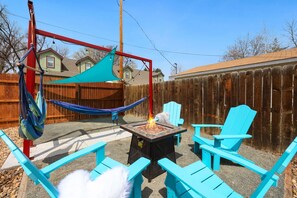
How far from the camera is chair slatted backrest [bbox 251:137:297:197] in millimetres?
984

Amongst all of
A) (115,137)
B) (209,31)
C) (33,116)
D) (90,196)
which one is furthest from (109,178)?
(209,31)

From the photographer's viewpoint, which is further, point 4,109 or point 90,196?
point 4,109

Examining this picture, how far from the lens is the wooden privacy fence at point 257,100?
238cm

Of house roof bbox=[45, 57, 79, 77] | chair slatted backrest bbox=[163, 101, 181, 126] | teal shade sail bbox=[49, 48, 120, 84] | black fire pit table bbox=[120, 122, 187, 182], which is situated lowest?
black fire pit table bbox=[120, 122, 187, 182]

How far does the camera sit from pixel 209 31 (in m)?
8.78

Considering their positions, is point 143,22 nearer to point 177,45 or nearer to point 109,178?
point 177,45

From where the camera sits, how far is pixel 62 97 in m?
5.45

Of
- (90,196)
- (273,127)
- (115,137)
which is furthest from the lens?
(115,137)

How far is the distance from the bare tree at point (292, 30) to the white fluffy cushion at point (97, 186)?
697 inches

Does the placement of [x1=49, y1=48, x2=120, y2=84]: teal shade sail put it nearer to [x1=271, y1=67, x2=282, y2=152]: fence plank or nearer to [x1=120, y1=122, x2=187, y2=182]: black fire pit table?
[x1=120, y1=122, x2=187, y2=182]: black fire pit table

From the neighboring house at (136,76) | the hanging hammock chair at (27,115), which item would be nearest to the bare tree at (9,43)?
the neighboring house at (136,76)

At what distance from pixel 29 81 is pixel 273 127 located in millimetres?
4381

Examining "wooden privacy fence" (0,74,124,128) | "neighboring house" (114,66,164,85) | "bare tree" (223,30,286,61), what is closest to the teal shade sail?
"wooden privacy fence" (0,74,124,128)

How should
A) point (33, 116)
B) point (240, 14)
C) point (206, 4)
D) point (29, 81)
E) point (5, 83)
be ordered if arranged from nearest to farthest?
point (33, 116), point (29, 81), point (5, 83), point (206, 4), point (240, 14)
